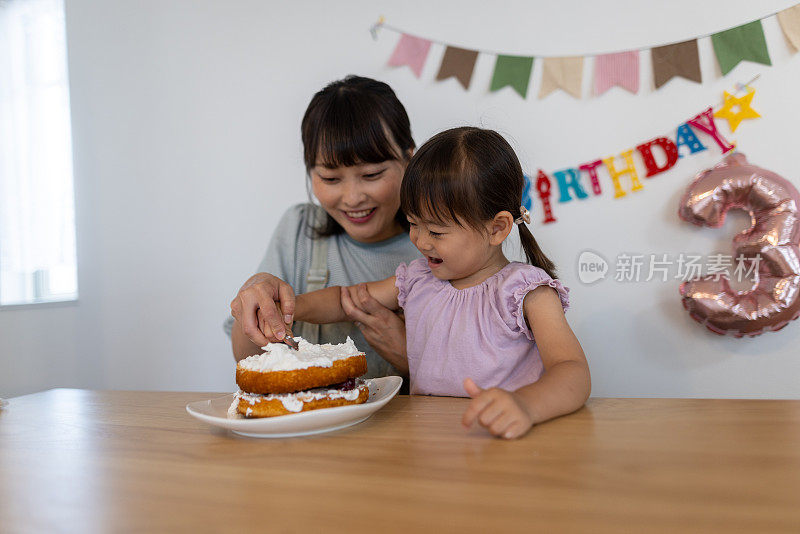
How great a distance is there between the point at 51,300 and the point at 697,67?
2323 millimetres

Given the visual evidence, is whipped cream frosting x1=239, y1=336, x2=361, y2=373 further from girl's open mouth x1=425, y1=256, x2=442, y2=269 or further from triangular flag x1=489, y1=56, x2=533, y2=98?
triangular flag x1=489, y1=56, x2=533, y2=98

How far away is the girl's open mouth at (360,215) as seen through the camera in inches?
56.9

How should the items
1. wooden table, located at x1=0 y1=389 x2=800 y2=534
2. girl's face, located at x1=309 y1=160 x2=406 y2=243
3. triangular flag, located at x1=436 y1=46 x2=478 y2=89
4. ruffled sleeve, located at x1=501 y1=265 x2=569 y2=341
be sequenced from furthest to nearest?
triangular flag, located at x1=436 y1=46 x2=478 y2=89, girl's face, located at x1=309 y1=160 x2=406 y2=243, ruffled sleeve, located at x1=501 y1=265 x2=569 y2=341, wooden table, located at x1=0 y1=389 x2=800 y2=534

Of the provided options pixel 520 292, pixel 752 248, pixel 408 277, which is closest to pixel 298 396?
pixel 520 292

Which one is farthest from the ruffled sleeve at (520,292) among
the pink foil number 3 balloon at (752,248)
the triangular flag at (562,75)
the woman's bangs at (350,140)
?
the triangular flag at (562,75)

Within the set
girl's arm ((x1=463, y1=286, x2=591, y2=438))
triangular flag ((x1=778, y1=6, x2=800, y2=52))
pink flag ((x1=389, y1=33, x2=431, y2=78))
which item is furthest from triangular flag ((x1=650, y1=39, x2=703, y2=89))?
girl's arm ((x1=463, y1=286, x2=591, y2=438))

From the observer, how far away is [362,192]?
1386 millimetres

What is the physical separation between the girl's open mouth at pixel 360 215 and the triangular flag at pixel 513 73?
0.78m

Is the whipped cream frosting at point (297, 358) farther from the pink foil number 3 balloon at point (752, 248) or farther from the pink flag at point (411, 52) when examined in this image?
the pink flag at point (411, 52)

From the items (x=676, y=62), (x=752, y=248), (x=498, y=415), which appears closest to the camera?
(x=498, y=415)

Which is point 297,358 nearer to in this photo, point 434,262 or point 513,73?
point 434,262

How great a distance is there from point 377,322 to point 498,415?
646mm

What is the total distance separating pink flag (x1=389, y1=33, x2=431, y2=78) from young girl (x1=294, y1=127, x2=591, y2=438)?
99 centimetres

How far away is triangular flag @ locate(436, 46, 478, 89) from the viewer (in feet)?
6.61
